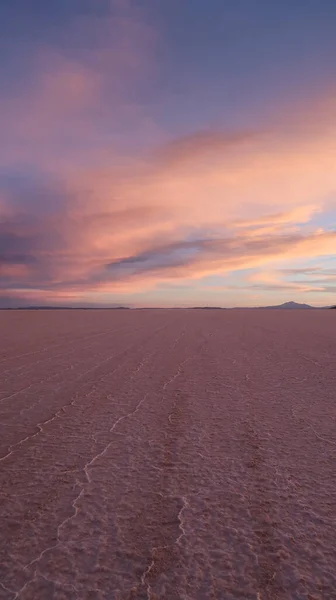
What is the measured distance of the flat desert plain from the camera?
197 cm

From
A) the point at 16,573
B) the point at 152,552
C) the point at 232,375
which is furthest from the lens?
the point at 232,375

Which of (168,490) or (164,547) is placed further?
(168,490)

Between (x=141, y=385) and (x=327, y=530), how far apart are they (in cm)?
373

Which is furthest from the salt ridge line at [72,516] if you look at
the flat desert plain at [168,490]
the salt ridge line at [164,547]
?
the salt ridge line at [164,547]

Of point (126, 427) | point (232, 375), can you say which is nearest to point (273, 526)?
point (126, 427)

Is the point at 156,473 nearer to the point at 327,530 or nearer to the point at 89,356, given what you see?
the point at 327,530

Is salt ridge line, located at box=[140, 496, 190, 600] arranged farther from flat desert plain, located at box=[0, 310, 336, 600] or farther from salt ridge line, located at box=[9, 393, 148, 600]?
salt ridge line, located at box=[9, 393, 148, 600]

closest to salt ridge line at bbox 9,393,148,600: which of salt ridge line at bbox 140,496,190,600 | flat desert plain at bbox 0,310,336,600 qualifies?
flat desert plain at bbox 0,310,336,600

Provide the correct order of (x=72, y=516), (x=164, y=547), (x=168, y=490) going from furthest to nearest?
1. (x=168, y=490)
2. (x=72, y=516)
3. (x=164, y=547)

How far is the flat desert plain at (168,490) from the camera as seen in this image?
1.97 metres

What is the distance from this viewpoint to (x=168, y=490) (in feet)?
9.14

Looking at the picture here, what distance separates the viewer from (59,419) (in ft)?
14.4

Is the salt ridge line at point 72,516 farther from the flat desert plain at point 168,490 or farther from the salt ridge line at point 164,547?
the salt ridge line at point 164,547

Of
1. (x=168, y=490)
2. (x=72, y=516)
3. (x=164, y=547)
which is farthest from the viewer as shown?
(x=168, y=490)
